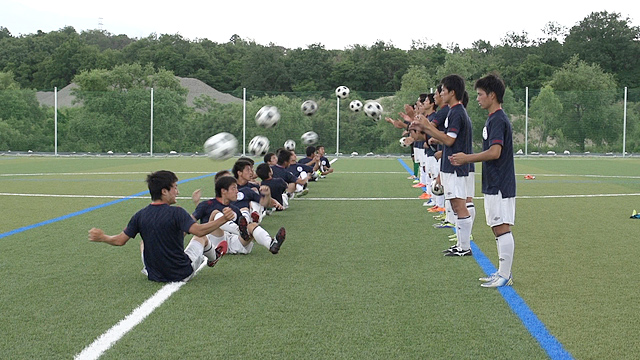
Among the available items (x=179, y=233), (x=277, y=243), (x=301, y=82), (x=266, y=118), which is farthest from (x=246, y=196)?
(x=301, y=82)

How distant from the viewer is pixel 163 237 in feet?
18.4

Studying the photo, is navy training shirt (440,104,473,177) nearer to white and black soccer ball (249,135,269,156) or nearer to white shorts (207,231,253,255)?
white shorts (207,231,253,255)

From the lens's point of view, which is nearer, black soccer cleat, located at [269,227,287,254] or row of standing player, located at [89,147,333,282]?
row of standing player, located at [89,147,333,282]

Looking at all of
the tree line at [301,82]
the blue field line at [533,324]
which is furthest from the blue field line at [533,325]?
the tree line at [301,82]

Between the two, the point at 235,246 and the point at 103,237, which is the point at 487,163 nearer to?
the point at 235,246

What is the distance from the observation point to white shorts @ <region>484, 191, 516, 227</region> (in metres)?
5.56

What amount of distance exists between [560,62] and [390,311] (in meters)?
63.6

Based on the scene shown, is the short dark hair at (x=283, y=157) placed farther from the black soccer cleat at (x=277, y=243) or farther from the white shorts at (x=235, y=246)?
the black soccer cleat at (x=277, y=243)

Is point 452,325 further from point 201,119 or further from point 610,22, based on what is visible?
point 610,22

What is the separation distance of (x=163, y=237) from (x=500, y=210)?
2822 mm

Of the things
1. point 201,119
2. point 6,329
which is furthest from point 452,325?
point 201,119

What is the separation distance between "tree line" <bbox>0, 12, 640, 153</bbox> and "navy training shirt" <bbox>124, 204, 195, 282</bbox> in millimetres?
28192

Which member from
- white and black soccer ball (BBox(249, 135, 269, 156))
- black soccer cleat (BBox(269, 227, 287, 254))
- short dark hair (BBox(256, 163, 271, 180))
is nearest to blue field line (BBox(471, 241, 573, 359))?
black soccer cleat (BBox(269, 227, 287, 254))

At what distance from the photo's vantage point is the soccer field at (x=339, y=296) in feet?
13.3
